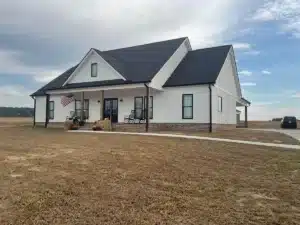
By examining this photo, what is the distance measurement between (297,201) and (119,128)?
1689 cm

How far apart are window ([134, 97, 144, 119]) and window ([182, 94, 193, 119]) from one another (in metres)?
3.44

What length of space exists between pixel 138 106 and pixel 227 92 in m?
7.41

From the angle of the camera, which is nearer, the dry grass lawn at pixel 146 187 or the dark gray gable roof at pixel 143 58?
the dry grass lawn at pixel 146 187

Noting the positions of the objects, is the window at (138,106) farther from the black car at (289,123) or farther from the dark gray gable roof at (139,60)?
the black car at (289,123)

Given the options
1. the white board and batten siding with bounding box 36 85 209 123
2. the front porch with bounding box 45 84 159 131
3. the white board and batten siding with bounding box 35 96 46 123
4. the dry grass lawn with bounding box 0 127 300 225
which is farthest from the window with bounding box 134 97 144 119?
the dry grass lawn with bounding box 0 127 300 225

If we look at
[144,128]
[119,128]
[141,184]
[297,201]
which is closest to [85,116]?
[119,128]

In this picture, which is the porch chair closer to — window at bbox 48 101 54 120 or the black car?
window at bbox 48 101 54 120

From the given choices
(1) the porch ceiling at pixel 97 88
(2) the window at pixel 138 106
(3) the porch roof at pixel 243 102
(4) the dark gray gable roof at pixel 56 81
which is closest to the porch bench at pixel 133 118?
(2) the window at pixel 138 106

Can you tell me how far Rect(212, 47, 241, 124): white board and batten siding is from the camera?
71.9ft

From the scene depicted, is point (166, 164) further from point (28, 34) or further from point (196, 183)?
point (28, 34)

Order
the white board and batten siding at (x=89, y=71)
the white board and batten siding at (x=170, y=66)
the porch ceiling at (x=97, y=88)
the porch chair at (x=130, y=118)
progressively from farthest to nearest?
the white board and batten siding at (x=89, y=71) → the porch chair at (x=130, y=118) → the white board and batten siding at (x=170, y=66) → the porch ceiling at (x=97, y=88)

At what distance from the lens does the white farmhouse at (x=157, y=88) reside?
21.2 meters

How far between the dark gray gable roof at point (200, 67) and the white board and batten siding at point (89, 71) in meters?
4.45

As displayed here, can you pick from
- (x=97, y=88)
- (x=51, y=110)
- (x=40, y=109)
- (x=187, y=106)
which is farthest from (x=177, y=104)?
(x=40, y=109)
